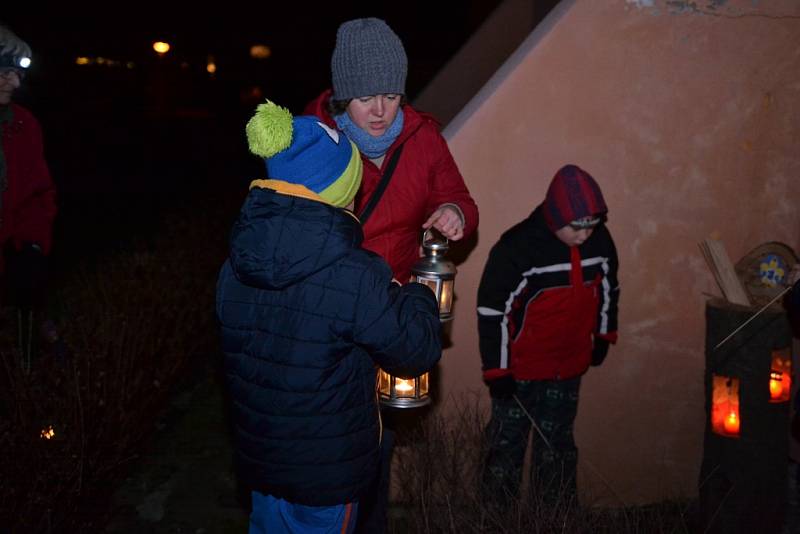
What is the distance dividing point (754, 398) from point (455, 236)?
1.94 m

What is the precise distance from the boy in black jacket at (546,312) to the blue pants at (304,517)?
3.60 feet

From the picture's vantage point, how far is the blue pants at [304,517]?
238 cm

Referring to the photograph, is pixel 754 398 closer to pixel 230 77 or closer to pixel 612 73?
pixel 612 73

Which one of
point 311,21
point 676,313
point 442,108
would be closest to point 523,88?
point 676,313

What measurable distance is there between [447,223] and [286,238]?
2.95ft

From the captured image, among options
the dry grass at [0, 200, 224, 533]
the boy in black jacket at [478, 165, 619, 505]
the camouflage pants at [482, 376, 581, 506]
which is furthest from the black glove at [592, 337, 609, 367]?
the dry grass at [0, 200, 224, 533]

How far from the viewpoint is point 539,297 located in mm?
3494

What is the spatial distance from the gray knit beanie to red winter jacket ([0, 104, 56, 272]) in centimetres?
187

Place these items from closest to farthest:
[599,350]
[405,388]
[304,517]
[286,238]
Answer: [286,238] < [304,517] < [405,388] < [599,350]

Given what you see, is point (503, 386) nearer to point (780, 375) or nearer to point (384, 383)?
point (384, 383)

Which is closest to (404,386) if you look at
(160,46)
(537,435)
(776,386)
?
(537,435)

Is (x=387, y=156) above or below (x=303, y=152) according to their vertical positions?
above

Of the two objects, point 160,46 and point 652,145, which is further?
point 160,46

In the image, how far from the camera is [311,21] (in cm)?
1711
